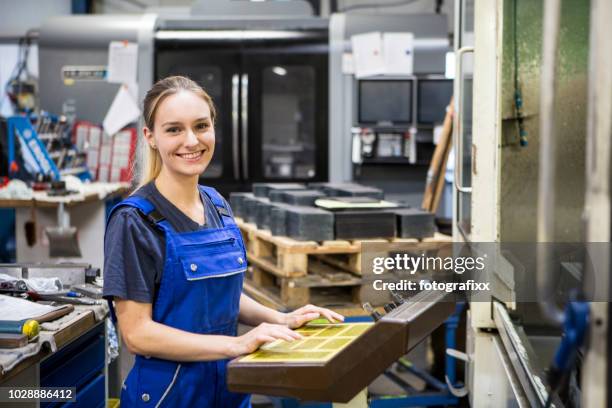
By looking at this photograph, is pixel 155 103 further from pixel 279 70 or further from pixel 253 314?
pixel 279 70

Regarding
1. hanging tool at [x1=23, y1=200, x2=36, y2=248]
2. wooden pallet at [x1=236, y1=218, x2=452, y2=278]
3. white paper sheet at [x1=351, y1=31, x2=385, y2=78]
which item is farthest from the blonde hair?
white paper sheet at [x1=351, y1=31, x2=385, y2=78]

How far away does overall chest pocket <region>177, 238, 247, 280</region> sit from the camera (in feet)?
6.01

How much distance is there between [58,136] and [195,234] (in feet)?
14.8

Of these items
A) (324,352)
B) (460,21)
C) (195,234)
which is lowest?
(324,352)

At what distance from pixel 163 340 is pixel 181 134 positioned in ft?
1.59

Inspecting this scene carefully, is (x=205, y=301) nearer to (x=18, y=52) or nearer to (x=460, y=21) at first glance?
(x=460, y=21)

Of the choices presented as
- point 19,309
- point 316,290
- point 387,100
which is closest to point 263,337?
point 19,309

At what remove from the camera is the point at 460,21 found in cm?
382

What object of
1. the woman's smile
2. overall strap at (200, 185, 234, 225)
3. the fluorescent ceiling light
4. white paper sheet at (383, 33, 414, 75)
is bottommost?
overall strap at (200, 185, 234, 225)

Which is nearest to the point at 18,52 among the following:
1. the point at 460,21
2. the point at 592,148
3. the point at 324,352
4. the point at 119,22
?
the point at 119,22

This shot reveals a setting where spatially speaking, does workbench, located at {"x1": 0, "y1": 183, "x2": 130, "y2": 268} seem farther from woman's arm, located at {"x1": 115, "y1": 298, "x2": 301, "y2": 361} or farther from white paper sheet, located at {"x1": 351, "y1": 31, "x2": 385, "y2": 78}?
woman's arm, located at {"x1": 115, "y1": 298, "x2": 301, "y2": 361}

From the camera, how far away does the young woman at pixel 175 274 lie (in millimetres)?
1775

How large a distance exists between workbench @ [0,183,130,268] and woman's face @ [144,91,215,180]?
2.90 metres

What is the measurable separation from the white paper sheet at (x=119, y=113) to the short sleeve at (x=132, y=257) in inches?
194
